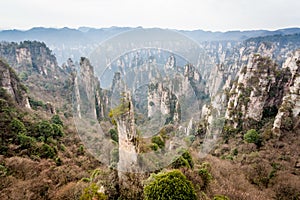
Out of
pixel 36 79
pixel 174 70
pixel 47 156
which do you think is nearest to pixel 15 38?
pixel 36 79

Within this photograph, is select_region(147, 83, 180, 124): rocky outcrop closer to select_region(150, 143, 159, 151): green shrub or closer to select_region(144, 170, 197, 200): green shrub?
select_region(150, 143, 159, 151): green shrub

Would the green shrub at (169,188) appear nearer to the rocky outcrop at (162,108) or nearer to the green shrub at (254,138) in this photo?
the rocky outcrop at (162,108)

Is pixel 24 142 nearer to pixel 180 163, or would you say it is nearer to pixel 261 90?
pixel 180 163

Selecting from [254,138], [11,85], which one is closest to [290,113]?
[254,138]

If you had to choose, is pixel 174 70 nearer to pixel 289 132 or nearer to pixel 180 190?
pixel 180 190

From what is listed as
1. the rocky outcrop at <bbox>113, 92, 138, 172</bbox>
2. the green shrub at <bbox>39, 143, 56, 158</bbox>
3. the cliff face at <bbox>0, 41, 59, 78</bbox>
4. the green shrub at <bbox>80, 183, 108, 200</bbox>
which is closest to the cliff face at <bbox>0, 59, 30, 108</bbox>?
the green shrub at <bbox>39, 143, 56, 158</bbox>

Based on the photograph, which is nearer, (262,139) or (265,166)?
(265,166)
